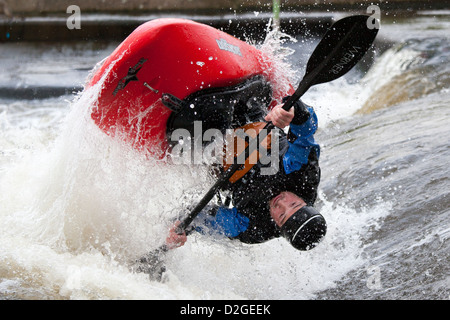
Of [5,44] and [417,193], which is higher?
[417,193]

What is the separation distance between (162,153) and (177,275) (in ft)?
2.09

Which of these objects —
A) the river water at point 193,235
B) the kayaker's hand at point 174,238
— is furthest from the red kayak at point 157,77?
the kayaker's hand at point 174,238

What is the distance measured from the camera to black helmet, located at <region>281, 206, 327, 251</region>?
7.98 ft

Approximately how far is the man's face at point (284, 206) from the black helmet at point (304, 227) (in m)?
0.02

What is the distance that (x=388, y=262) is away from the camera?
2711mm

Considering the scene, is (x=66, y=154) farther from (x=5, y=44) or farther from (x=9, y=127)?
(x=5, y=44)

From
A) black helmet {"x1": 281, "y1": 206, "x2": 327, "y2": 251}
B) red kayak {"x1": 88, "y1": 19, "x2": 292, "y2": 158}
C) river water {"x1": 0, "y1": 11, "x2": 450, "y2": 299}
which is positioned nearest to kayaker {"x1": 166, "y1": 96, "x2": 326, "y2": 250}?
black helmet {"x1": 281, "y1": 206, "x2": 327, "y2": 251}

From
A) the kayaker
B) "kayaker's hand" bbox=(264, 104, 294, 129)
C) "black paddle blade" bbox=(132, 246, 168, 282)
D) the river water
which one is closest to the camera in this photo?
"kayaker's hand" bbox=(264, 104, 294, 129)

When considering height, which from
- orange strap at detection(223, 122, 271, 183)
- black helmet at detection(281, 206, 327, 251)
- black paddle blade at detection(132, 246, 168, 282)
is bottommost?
black paddle blade at detection(132, 246, 168, 282)

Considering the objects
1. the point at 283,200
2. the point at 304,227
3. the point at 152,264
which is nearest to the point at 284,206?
the point at 283,200

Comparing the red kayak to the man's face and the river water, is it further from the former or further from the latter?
the man's face

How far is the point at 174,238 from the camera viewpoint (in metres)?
2.70

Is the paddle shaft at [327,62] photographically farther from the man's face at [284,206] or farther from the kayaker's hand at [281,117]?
the man's face at [284,206]
